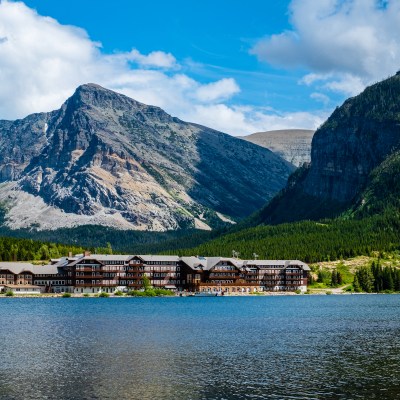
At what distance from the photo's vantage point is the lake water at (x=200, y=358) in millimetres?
55531

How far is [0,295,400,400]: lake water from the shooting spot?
182 feet

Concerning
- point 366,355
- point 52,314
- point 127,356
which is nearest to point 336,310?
point 52,314

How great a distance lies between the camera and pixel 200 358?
235 feet

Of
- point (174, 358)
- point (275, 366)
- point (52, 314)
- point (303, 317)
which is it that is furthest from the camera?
point (52, 314)

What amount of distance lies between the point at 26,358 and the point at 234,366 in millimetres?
22644

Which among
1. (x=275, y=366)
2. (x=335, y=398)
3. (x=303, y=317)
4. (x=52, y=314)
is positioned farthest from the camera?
(x=52, y=314)

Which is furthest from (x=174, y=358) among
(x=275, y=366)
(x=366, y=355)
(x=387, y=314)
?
(x=387, y=314)

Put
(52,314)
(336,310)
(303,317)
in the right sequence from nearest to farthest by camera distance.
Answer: (303,317)
(52,314)
(336,310)

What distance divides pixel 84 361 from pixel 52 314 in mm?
66285

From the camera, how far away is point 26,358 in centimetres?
7244

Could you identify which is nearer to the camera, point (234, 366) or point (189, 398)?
point (189, 398)

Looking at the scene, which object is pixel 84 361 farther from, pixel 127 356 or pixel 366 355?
pixel 366 355

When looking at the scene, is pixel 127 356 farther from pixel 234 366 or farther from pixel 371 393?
pixel 371 393

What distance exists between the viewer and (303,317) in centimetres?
12531
